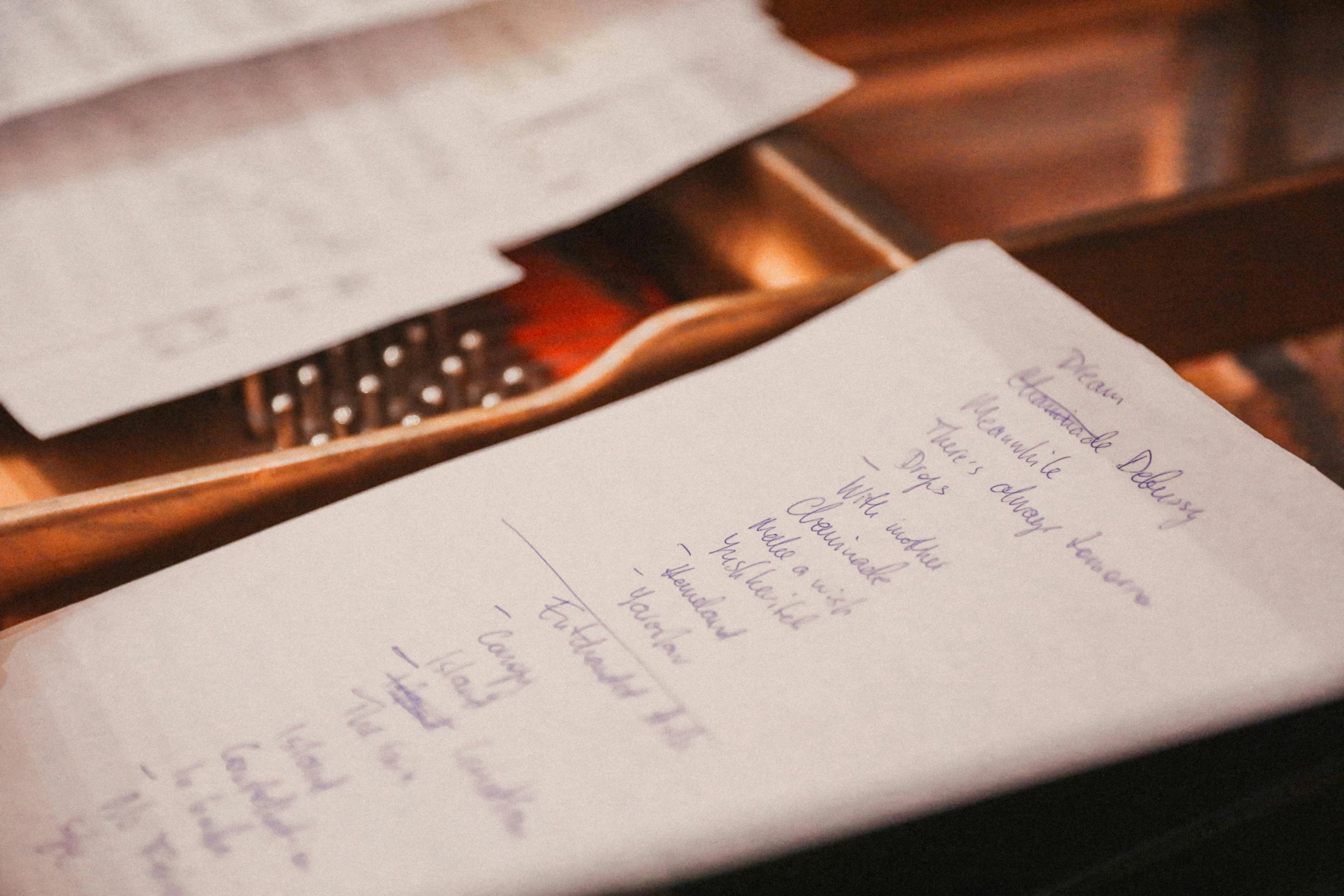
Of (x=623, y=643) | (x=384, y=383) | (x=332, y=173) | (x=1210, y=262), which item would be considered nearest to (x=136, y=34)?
(x=332, y=173)

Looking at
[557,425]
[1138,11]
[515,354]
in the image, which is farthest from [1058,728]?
[1138,11]

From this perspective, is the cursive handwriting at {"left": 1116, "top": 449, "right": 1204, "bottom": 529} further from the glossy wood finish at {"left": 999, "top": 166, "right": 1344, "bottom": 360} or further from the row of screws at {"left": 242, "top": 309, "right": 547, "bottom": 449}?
the row of screws at {"left": 242, "top": 309, "right": 547, "bottom": 449}

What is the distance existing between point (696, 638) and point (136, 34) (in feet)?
2.52

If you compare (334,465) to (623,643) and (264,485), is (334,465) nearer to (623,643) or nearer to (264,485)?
(264,485)

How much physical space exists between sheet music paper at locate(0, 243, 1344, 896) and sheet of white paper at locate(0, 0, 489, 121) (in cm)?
53

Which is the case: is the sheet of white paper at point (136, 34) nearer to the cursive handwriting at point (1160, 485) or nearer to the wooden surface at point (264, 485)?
the wooden surface at point (264, 485)

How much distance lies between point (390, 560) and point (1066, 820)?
339 mm

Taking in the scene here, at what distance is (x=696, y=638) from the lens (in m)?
0.47

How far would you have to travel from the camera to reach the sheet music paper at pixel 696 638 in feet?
1.31

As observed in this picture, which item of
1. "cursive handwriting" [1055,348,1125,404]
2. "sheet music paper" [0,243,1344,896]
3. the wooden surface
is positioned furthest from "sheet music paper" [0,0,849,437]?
"cursive handwriting" [1055,348,1125,404]

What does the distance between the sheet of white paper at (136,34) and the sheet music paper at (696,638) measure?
0.53 metres

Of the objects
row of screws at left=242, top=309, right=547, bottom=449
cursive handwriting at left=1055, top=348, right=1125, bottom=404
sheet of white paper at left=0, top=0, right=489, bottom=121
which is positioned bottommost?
row of screws at left=242, top=309, right=547, bottom=449

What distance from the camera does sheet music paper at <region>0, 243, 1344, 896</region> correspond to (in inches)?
15.7

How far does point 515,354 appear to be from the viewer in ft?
2.75
